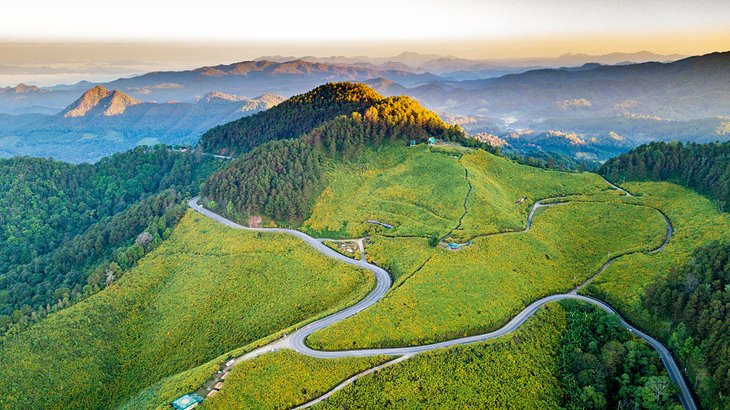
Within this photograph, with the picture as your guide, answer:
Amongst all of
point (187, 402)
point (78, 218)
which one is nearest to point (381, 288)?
point (187, 402)

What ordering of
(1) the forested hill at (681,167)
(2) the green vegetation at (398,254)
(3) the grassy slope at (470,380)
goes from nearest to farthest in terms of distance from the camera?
(3) the grassy slope at (470,380) → (2) the green vegetation at (398,254) → (1) the forested hill at (681,167)

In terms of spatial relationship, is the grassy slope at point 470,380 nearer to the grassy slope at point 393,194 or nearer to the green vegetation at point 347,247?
the green vegetation at point 347,247

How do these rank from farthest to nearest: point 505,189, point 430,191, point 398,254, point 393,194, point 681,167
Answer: point 681,167, point 505,189, point 393,194, point 430,191, point 398,254

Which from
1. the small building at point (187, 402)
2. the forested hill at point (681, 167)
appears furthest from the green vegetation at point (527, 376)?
the forested hill at point (681, 167)

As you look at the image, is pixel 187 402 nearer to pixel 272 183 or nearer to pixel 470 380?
pixel 470 380

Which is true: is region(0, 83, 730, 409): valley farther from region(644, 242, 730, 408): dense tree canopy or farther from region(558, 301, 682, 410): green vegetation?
region(644, 242, 730, 408): dense tree canopy

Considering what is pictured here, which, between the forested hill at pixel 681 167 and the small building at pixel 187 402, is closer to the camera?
the small building at pixel 187 402

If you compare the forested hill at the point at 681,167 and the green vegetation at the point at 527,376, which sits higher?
the forested hill at the point at 681,167
